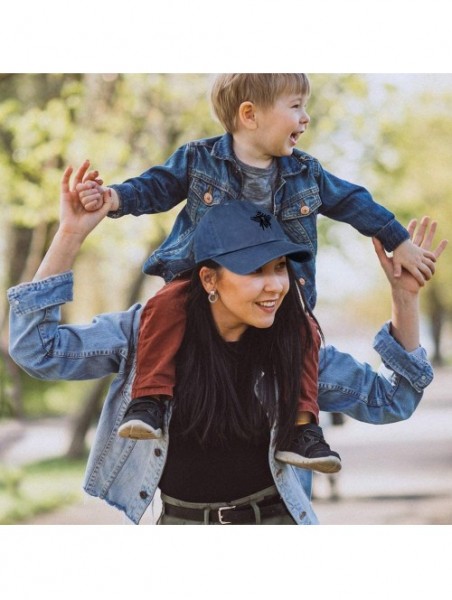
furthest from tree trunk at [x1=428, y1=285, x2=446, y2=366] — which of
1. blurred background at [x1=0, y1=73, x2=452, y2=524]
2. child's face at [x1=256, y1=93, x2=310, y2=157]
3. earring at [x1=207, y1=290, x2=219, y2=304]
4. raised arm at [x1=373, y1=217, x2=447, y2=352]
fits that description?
earring at [x1=207, y1=290, x2=219, y2=304]

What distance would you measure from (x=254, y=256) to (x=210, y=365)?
1.41 ft

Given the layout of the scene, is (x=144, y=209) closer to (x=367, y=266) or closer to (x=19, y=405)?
(x=367, y=266)

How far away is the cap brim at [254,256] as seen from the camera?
327cm

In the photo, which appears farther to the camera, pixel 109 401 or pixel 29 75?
pixel 29 75

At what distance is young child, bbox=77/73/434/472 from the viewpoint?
3.38 metres

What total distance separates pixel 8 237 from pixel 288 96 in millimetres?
1646

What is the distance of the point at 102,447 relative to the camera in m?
3.53

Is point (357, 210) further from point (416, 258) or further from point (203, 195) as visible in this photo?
point (203, 195)

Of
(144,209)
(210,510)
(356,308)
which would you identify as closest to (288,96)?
(144,209)

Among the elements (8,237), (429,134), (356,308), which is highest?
(429,134)

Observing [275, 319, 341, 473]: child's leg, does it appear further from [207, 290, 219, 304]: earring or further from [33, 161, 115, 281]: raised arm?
[33, 161, 115, 281]: raised arm

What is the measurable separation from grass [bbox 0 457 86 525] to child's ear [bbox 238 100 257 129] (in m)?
1.71

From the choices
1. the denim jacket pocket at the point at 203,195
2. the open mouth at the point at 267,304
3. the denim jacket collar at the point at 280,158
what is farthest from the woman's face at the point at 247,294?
the denim jacket collar at the point at 280,158

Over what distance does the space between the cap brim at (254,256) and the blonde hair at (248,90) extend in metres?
0.53
